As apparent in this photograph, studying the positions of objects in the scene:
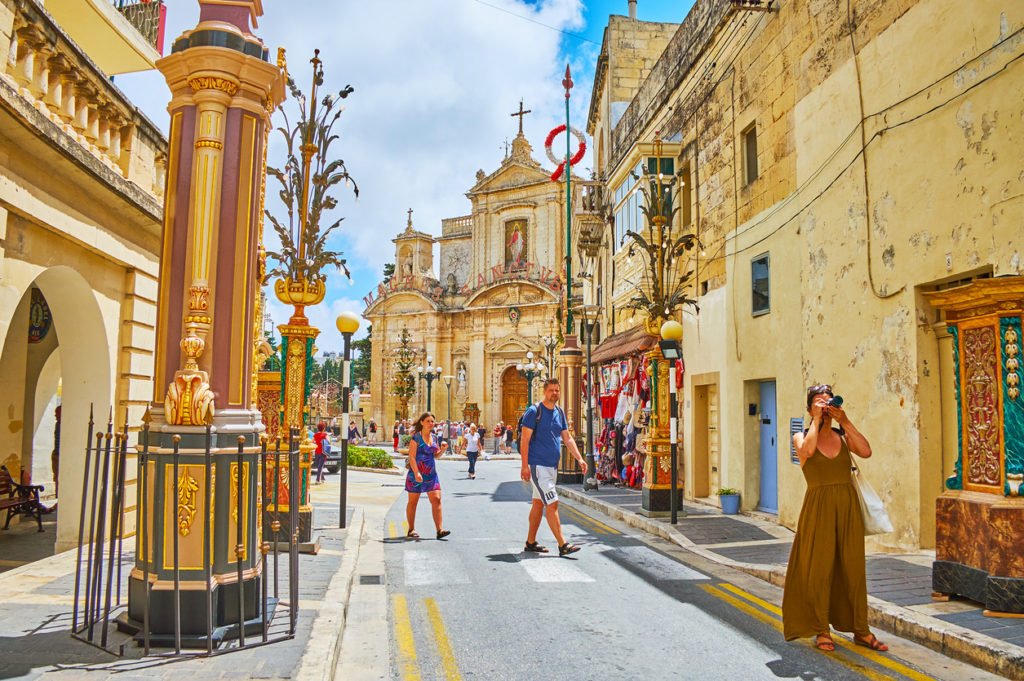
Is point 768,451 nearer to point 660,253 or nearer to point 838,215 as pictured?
point 660,253

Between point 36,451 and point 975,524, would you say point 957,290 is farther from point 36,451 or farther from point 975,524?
point 36,451

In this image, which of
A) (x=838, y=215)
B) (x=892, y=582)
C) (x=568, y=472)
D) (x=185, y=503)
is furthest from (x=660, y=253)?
(x=185, y=503)

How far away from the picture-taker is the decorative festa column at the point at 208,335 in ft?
16.5

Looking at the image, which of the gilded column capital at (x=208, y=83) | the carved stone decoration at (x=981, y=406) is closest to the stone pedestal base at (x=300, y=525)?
the gilded column capital at (x=208, y=83)

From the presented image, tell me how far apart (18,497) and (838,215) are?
11.6 meters

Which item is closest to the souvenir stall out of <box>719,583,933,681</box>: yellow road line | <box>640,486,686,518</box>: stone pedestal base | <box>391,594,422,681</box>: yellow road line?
<box>640,486,686,518</box>: stone pedestal base

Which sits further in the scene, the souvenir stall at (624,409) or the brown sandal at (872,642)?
the souvenir stall at (624,409)

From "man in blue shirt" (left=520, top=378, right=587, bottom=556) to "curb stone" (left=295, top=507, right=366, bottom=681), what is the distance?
2236 mm

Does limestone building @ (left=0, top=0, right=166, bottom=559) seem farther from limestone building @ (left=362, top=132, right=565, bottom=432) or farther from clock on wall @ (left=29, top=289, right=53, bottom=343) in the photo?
limestone building @ (left=362, top=132, right=565, bottom=432)

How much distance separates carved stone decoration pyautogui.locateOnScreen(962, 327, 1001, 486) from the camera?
6.22 metres

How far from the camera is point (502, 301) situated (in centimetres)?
4888

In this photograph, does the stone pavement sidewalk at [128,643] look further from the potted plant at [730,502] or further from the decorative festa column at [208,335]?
the potted plant at [730,502]

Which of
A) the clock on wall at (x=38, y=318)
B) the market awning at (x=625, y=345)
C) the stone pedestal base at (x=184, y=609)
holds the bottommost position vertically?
the stone pedestal base at (x=184, y=609)

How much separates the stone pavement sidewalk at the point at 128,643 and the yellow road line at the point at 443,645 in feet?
2.30
